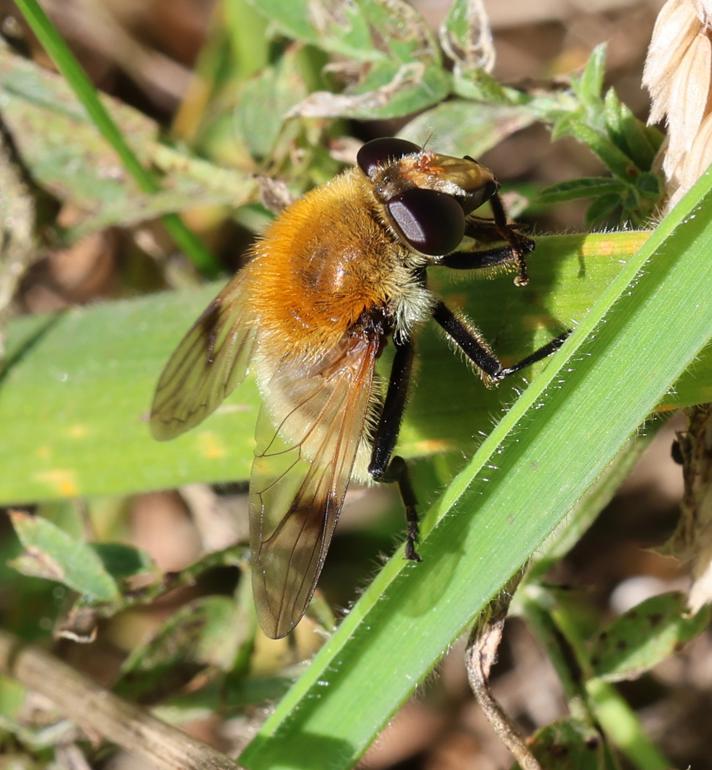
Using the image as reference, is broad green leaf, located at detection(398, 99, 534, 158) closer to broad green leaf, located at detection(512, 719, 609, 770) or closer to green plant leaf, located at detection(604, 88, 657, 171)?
green plant leaf, located at detection(604, 88, 657, 171)

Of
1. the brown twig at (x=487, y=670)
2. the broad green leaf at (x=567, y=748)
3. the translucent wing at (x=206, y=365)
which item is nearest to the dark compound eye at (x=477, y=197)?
the translucent wing at (x=206, y=365)

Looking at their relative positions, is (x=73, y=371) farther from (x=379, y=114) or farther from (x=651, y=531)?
(x=651, y=531)

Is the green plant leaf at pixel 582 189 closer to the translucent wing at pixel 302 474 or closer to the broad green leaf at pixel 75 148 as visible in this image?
the translucent wing at pixel 302 474

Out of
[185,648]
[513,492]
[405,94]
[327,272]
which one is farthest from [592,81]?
[185,648]

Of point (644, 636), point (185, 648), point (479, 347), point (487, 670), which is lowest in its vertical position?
point (185, 648)

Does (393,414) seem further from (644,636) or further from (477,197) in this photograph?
(644,636)

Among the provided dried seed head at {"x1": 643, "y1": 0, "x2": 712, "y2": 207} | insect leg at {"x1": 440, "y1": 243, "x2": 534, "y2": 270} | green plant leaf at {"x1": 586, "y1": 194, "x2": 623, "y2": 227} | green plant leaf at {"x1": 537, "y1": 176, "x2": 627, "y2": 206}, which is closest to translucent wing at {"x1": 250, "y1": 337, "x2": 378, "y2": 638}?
insect leg at {"x1": 440, "y1": 243, "x2": 534, "y2": 270}

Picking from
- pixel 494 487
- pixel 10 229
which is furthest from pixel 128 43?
pixel 494 487
